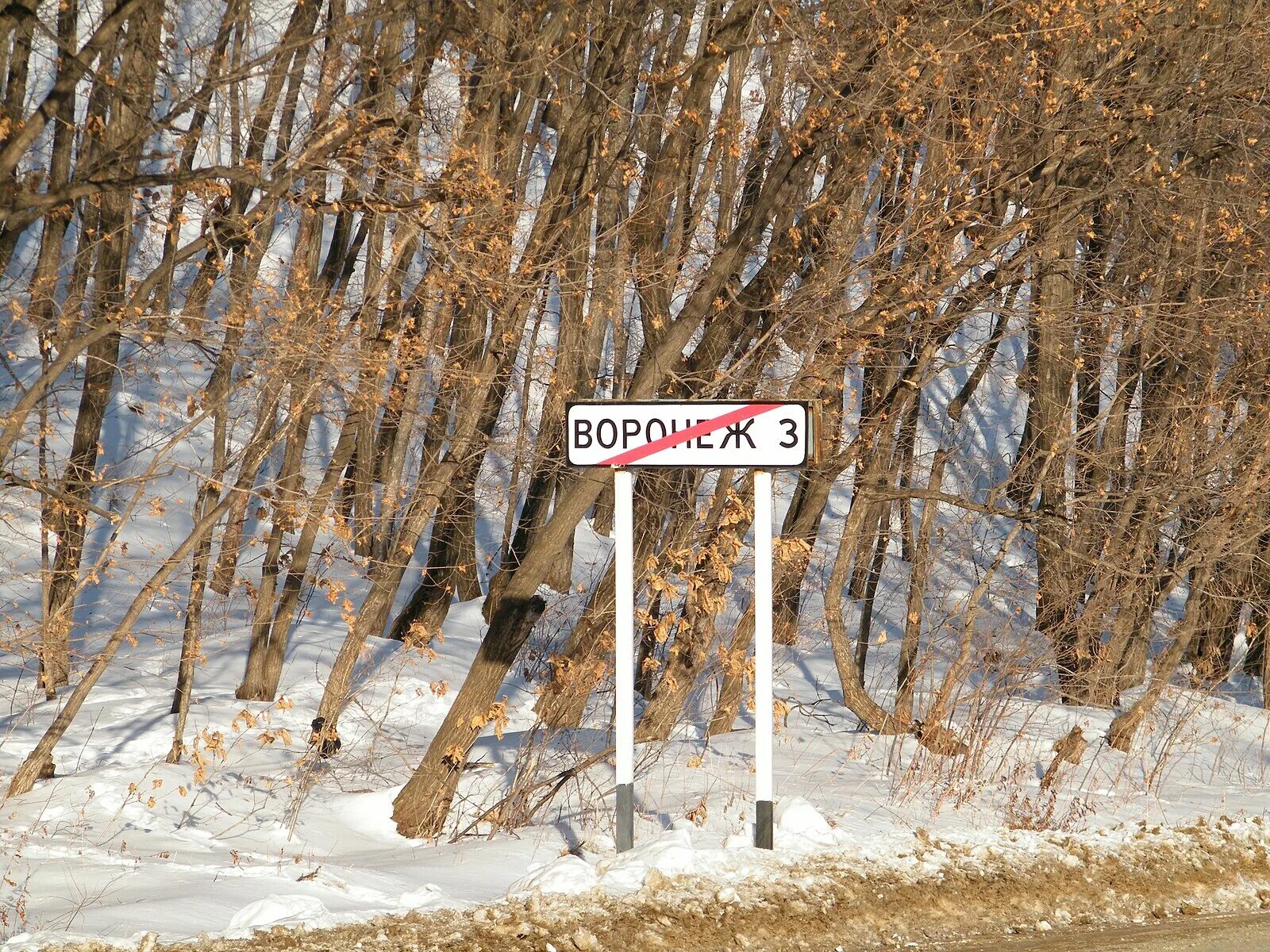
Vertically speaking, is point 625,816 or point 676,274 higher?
point 676,274

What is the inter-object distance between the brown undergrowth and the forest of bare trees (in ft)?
6.41

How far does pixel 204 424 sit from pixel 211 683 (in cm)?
531

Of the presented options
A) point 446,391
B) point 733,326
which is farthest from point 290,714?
point 733,326

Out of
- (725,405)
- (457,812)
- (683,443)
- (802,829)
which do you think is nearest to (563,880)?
(802,829)

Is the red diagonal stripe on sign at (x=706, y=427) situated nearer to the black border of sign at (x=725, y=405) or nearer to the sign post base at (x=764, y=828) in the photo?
the black border of sign at (x=725, y=405)

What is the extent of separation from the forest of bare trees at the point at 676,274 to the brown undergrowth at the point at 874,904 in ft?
6.41

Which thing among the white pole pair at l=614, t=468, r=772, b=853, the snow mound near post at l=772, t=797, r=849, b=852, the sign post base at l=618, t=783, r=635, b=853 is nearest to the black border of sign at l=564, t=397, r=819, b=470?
the white pole pair at l=614, t=468, r=772, b=853

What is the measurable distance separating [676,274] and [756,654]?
15.6 feet

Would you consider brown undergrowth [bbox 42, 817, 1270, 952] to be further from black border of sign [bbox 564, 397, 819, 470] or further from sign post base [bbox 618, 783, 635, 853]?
black border of sign [bbox 564, 397, 819, 470]

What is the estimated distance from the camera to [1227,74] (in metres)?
9.90

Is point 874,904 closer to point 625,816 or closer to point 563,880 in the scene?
point 625,816

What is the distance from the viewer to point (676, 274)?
9484mm

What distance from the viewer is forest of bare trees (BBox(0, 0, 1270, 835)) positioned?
8094 millimetres

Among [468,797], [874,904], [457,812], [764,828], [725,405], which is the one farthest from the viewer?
[468,797]
